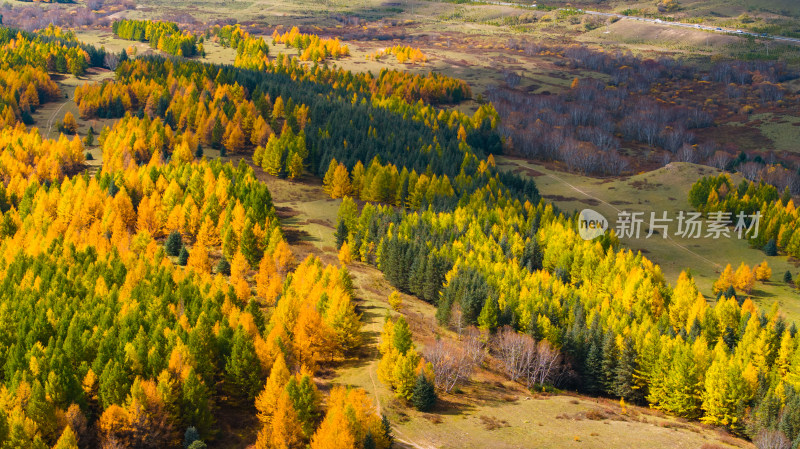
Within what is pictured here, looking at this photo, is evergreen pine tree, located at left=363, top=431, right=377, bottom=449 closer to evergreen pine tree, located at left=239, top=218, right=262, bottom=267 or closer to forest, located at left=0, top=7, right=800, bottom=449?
forest, located at left=0, top=7, right=800, bottom=449

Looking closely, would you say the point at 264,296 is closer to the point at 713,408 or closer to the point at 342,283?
the point at 342,283

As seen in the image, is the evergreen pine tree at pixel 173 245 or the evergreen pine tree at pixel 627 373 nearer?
the evergreen pine tree at pixel 627 373

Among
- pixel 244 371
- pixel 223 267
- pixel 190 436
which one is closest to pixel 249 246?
pixel 223 267

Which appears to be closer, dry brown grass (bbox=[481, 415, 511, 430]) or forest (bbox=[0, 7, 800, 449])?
forest (bbox=[0, 7, 800, 449])

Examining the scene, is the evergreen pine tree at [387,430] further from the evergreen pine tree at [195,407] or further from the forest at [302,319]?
the evergreen pine tree at [195,407]

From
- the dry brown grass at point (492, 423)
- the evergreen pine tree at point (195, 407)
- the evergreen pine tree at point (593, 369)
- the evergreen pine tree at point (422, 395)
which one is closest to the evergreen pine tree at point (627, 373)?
the evergreen pine tree at point (593, 369)

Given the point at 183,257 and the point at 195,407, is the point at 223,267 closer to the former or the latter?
the point at 183,257

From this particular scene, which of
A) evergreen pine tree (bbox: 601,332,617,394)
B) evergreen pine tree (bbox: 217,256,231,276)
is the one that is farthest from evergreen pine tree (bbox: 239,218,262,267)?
evergreen pine tree (bbox: 601,332,617,394)

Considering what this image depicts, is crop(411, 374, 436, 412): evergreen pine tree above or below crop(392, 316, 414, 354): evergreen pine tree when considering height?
below

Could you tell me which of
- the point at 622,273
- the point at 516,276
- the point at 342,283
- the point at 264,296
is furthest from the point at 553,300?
A: the point at 264,296
